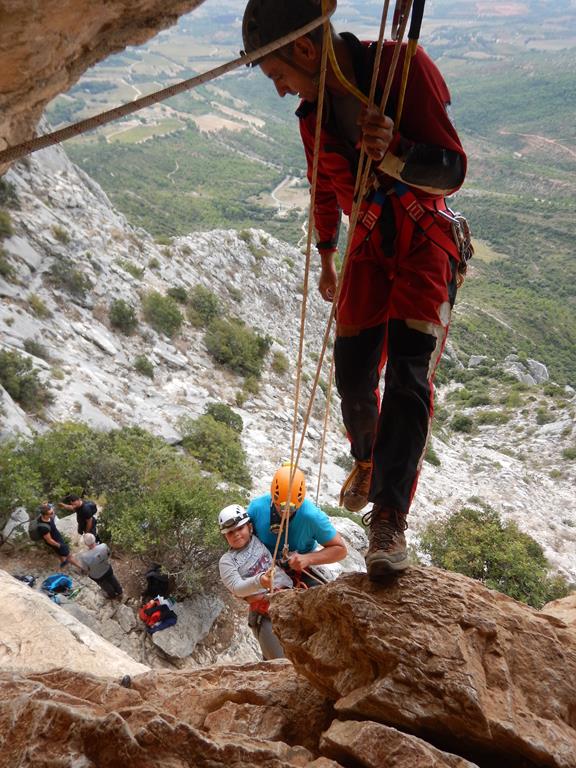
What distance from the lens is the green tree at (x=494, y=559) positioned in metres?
11.2

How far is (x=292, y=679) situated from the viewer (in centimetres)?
292

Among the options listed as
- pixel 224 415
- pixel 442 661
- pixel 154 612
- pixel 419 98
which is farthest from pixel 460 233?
pixel 224 415

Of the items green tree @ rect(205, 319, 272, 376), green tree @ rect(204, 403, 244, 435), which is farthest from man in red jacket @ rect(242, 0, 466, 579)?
green tree @ rect(205, 319, 272, 376)

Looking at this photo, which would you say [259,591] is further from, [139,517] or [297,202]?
[297,202]

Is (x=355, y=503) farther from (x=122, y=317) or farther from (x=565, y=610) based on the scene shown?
(x=122, y=317)

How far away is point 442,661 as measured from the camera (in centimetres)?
228

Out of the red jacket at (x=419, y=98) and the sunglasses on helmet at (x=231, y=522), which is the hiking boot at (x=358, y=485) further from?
Answer: the red jacket at (x=419, y=98)

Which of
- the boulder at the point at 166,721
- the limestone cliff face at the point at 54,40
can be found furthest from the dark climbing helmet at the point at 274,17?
the boulder at the point at 166,721

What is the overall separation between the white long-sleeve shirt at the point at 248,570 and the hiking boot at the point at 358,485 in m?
0.88

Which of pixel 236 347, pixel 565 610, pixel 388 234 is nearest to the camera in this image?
pixel 388 234

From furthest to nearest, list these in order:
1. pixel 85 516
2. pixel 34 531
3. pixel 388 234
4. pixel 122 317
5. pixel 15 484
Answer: pixel 122 317, pixel 15 484, pixel 85 516, pixel 34 531, pixel 388 234

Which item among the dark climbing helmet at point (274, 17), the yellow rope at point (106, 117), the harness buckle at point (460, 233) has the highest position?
the dark climbing helmet at point (274, 17)

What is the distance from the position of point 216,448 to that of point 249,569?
9552 mm

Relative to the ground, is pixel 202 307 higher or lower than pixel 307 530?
lower
